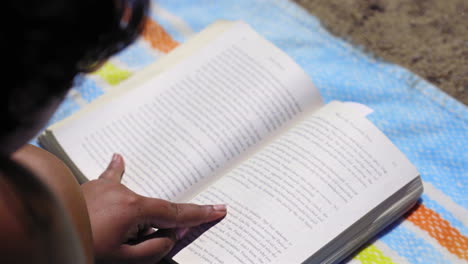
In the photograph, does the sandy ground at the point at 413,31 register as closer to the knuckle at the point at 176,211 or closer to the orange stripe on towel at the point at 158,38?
the orange stripe on towel at the point at 158,38

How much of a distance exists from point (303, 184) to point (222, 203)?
10 centimetres

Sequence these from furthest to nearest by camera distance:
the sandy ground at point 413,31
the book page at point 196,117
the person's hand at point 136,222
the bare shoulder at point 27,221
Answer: the sandy ground at point 413,31 → the book page at point 196,117 → the person's hand at point 136,222 → the bare shoulder at point 27,221

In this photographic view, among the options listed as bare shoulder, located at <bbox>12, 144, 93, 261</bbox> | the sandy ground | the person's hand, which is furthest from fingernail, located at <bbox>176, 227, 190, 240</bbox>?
the sandy ground

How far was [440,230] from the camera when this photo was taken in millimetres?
748

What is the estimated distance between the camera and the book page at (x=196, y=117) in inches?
30.0

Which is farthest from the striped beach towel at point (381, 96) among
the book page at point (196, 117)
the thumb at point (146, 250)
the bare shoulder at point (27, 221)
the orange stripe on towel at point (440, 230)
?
the bare shoulder at point (27, 221)

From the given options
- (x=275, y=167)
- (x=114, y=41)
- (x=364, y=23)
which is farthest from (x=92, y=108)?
(x=364, y=23)

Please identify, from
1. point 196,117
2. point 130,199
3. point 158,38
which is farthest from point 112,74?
point 130,199

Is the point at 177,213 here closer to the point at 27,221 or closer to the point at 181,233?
the point at 181,233

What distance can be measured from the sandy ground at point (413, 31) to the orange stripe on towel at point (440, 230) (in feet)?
0.72

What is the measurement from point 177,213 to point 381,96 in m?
0.40

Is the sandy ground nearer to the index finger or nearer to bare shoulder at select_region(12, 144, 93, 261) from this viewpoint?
the index finger

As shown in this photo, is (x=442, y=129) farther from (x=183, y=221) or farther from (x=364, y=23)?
(x=183, y=221)

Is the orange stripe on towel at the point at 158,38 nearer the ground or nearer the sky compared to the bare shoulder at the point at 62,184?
nearer the ground
